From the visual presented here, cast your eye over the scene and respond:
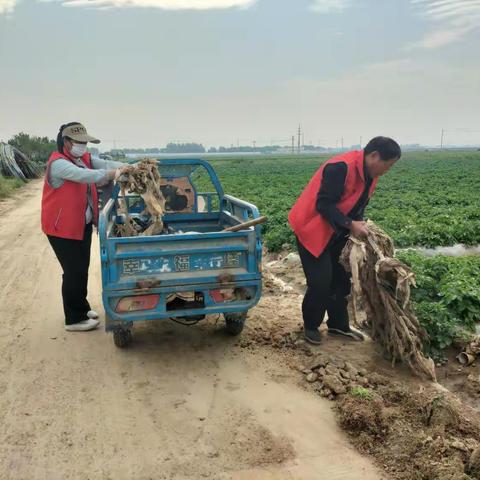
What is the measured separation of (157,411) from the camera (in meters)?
4.09

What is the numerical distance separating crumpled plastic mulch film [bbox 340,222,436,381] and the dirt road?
1.01 m

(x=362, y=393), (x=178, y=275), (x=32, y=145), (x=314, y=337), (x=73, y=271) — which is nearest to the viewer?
(x=362, y=393)

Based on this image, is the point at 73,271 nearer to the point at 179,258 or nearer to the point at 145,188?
the point at 145,188

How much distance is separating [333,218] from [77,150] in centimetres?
281

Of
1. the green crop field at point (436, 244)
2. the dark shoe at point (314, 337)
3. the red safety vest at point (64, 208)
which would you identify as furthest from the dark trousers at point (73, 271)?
the green crop field at point (436, 244)

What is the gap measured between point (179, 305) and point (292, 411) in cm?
162

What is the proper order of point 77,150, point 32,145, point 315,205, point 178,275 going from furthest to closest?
point 32,145 → point 77,150 → point 315,205 → point 178,275

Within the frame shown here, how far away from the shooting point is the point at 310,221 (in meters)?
5.12

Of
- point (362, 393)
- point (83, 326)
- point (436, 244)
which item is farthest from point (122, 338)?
point (436, 244)

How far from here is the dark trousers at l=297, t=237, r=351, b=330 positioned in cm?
522

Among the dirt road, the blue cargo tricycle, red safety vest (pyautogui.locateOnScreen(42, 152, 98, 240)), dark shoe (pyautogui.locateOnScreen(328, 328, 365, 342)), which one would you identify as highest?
red safety vest (pyautogui.locateOnScreen(42, 152, 98, 240))

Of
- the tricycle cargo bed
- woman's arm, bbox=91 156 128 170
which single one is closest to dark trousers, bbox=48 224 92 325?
woman's arm, bbox=91 156 128 170

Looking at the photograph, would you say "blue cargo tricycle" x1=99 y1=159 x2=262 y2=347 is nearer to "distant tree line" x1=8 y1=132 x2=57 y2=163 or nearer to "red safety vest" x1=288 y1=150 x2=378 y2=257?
"red safety vest" x1=288 y1=150 x2=378 y2=257

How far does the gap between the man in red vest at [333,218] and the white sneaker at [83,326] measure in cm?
243
